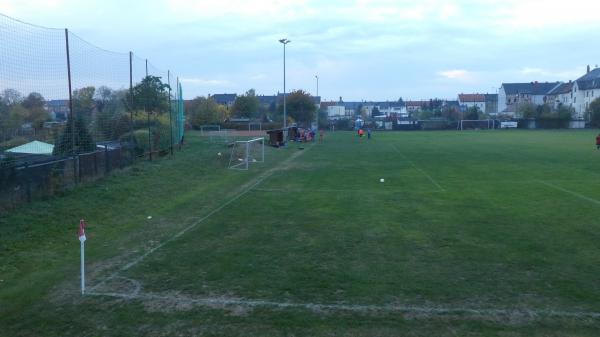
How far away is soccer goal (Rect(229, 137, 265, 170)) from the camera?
23.6 meters

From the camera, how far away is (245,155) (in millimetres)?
27516

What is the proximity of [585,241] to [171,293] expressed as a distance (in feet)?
25.6

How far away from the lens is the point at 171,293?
6828 millimetres

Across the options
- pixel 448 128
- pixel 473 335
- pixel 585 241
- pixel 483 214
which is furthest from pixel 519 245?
pixel 448 128

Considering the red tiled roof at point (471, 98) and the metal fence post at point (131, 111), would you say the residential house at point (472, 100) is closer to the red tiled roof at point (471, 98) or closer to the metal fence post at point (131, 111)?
the red tiled roof at point (471, 98)

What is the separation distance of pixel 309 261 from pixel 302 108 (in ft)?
226

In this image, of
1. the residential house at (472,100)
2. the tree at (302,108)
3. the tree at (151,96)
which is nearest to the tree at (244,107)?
the tree at (302,108)

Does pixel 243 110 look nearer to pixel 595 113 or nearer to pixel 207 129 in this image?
pixel 207 129

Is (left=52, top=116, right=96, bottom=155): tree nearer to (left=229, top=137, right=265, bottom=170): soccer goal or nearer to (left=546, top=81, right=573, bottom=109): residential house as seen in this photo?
(left=229, top=137, right=265, bottom=170): soccer goal

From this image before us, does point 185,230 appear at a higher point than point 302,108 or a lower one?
lower

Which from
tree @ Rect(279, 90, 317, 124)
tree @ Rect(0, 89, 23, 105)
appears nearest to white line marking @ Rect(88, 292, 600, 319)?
tree @ Rect(0, 89, 23, 105)

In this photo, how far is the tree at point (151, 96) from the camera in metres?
21.4

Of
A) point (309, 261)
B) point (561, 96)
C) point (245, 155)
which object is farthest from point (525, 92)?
point (309, 261)

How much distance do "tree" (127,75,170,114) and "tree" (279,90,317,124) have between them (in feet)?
165
